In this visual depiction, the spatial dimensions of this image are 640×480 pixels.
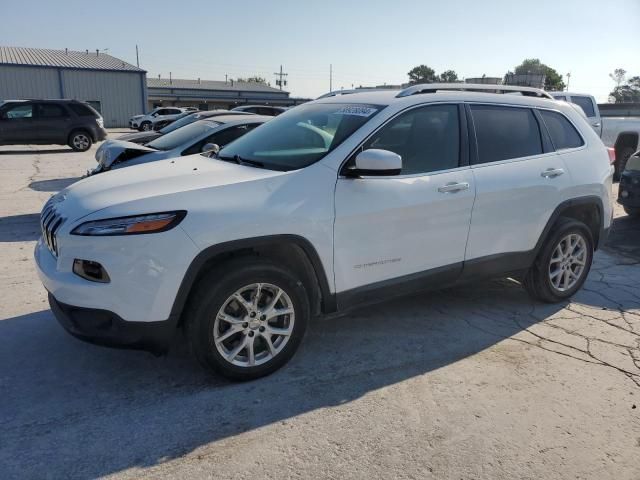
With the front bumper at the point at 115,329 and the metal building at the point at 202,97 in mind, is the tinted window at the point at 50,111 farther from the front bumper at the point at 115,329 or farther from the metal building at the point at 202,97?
the metal building at the point at 202,97

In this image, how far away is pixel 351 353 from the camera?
12.5ft

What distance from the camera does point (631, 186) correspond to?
26.7 feet

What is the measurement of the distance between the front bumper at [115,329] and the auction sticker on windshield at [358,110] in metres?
1.94

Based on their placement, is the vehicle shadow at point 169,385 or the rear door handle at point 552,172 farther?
the rear door handle at point 552,172

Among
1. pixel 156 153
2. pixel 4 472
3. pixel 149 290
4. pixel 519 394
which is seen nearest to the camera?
pixel 4 472

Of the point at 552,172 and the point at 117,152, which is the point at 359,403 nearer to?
the point at 552,172

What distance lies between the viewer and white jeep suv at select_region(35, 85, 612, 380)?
2.97 metres

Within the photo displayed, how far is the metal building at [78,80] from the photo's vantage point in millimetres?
40125

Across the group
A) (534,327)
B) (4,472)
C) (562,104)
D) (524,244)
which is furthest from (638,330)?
(4,472)

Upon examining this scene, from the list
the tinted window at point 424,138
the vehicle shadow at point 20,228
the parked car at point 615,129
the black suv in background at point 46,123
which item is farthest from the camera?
the black suv in background at point 46,123

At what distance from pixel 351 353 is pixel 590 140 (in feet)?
9.93

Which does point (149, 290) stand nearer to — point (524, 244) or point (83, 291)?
point (83, 291)

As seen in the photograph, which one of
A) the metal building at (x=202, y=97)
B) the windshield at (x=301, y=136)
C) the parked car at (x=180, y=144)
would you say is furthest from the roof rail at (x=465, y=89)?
the metal building at (x=202, y=97)

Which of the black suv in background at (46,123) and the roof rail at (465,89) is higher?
the roof rail at (465,89)
